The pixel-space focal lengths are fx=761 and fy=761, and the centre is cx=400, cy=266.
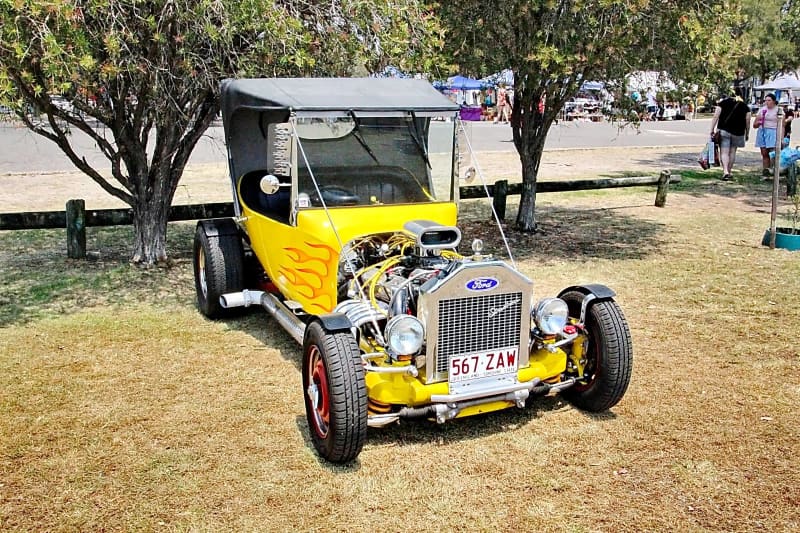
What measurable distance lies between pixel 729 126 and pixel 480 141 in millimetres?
10025

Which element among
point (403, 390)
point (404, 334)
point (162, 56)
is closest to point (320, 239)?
point (404, 334)

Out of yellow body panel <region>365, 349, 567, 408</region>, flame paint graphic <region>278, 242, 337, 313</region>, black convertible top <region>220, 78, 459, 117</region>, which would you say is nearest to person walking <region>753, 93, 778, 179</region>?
black convertible top <region>220, 78, 459, 117</region>

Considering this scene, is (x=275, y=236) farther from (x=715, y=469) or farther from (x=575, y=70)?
(x=575, y=70)

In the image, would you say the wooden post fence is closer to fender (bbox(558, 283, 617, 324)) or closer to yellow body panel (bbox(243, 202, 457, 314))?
yellow body panel (bbox(243, 202, 457, 314))

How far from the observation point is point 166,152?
8.43 m

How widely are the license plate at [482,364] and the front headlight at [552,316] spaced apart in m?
0.26

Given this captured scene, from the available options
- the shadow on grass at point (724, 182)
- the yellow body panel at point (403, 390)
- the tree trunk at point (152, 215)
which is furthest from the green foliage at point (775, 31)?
the yellow body panel at point (403, 390)

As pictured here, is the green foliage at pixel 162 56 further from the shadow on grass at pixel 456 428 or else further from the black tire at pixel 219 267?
the shadow on grass at pixel 456 428

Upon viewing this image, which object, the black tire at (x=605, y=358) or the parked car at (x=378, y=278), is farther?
the black tire at (x=605, y=358)

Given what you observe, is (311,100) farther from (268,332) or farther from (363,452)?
(363,452)

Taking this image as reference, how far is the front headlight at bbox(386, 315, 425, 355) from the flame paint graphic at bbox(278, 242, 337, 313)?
113 centimetres

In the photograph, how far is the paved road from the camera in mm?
18467

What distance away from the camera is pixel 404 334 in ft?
14.0

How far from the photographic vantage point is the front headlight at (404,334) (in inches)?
168
